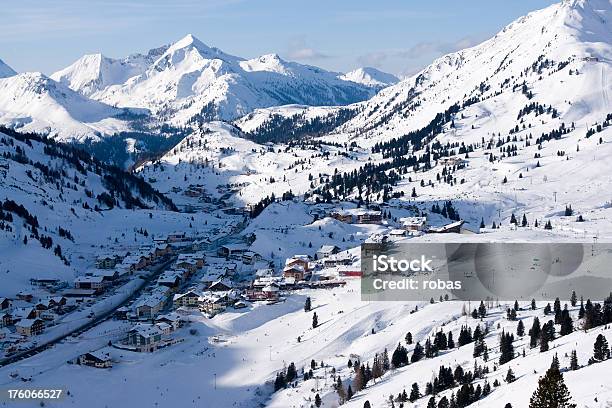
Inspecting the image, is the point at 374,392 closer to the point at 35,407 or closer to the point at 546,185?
the point at 35,407

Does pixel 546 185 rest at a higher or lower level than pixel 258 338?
higher

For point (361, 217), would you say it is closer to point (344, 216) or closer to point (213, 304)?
point (344, 216)

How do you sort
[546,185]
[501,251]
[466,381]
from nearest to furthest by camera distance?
A: [466,381], [501,251], [546,185]

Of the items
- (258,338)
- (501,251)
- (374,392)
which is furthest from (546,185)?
(374,392)

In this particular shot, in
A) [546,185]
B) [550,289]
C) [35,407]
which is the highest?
[546,185]

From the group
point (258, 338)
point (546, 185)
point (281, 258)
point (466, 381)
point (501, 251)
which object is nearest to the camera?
point (466, 381)

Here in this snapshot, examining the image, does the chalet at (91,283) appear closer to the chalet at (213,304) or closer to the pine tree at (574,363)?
the chalet at (213,304)
